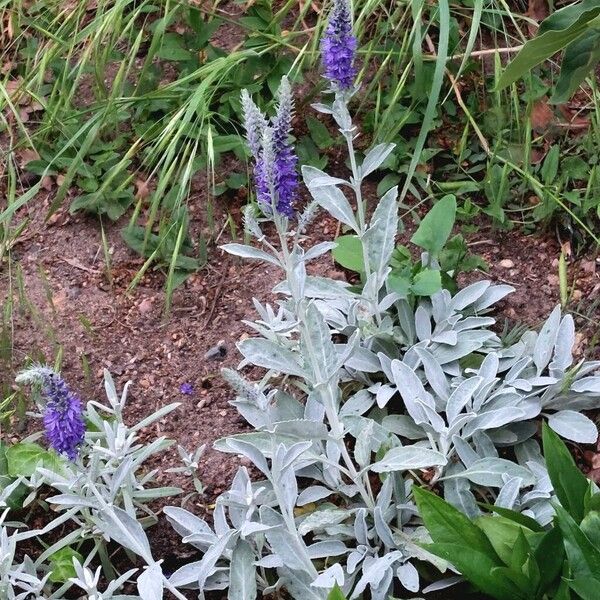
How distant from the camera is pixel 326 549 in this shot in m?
1.89

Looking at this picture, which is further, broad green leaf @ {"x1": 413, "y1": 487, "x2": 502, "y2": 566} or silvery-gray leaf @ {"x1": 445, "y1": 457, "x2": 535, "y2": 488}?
silvery-gray leaf @ {"x1": 445, "y1": 457, "x2": 535, "y2": 488}

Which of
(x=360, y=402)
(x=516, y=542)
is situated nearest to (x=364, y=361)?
(x=360, y=402)

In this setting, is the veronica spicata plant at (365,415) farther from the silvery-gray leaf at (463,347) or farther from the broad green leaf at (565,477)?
the broad green leaf at (565,477)

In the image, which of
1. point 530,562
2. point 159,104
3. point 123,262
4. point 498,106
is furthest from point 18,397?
point 498,106

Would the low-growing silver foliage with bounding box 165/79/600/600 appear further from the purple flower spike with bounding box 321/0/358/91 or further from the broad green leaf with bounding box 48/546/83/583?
the broad green leaf with bounding box 48/546/83/583

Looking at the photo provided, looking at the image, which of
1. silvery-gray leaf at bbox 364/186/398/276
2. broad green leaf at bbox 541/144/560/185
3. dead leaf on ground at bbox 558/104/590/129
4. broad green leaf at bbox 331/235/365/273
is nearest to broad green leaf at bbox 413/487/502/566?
silvery-gray leaf at bbox 364/186/398/276

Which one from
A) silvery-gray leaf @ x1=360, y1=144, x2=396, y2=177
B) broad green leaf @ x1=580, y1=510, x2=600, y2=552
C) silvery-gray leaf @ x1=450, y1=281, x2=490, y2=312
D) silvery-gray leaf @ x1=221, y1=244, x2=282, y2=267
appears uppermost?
silvery-gray leaf @ x1=360, y1=144, x2=396, y2=177

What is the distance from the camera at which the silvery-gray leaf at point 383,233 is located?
6.91 feet

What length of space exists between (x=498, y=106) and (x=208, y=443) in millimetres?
1339

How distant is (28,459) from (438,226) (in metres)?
1.19

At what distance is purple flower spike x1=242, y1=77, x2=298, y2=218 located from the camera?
1491 millimetres

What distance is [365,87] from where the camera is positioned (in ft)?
9.52

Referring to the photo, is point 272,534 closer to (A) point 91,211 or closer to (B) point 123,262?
(B) point 123,262

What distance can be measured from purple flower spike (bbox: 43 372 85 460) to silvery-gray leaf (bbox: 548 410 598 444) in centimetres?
111
